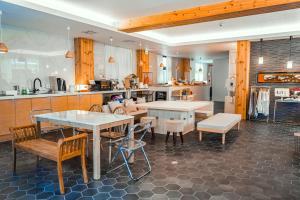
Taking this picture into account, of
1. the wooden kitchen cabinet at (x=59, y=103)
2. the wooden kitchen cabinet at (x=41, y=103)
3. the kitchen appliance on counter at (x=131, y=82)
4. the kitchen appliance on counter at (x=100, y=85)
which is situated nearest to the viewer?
the wooden kitchen cabinet at (x=41, y=103)

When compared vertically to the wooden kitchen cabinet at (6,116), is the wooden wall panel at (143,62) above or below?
above

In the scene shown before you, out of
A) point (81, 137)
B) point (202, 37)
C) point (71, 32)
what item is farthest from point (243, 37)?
point (81, 137)

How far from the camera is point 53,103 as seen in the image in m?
5.68

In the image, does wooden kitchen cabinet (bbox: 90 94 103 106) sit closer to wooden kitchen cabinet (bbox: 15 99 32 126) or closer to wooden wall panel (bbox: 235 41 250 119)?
wooden kitchen cabinet (bbox: 15 99 32 126)

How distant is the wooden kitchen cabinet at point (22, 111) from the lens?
504cm

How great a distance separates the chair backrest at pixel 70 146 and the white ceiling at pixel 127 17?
2824 mm

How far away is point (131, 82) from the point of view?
866cm

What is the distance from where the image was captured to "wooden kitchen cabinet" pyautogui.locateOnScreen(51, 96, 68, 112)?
223 inches

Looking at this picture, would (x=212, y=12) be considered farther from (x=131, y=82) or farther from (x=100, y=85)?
(x=131, y=82)

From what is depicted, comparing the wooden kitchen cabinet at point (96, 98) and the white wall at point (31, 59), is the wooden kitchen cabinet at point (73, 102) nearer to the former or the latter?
the wooden kitchen cabinet at point (96, 98)

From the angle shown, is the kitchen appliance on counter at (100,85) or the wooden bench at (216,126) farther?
the kitchen appliance on counter at (100,85)

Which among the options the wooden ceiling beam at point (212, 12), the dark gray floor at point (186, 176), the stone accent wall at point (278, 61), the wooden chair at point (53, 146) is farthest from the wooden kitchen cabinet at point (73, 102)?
the stone accent wall at point (278, 61)

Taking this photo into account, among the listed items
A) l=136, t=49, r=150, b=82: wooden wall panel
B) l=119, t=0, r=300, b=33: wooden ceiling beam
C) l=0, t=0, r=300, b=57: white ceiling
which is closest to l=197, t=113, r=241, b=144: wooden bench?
l=119, t=0, r=300, b=33: wooden ceiling beam

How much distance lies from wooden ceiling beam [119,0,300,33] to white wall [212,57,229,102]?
9072 mm
